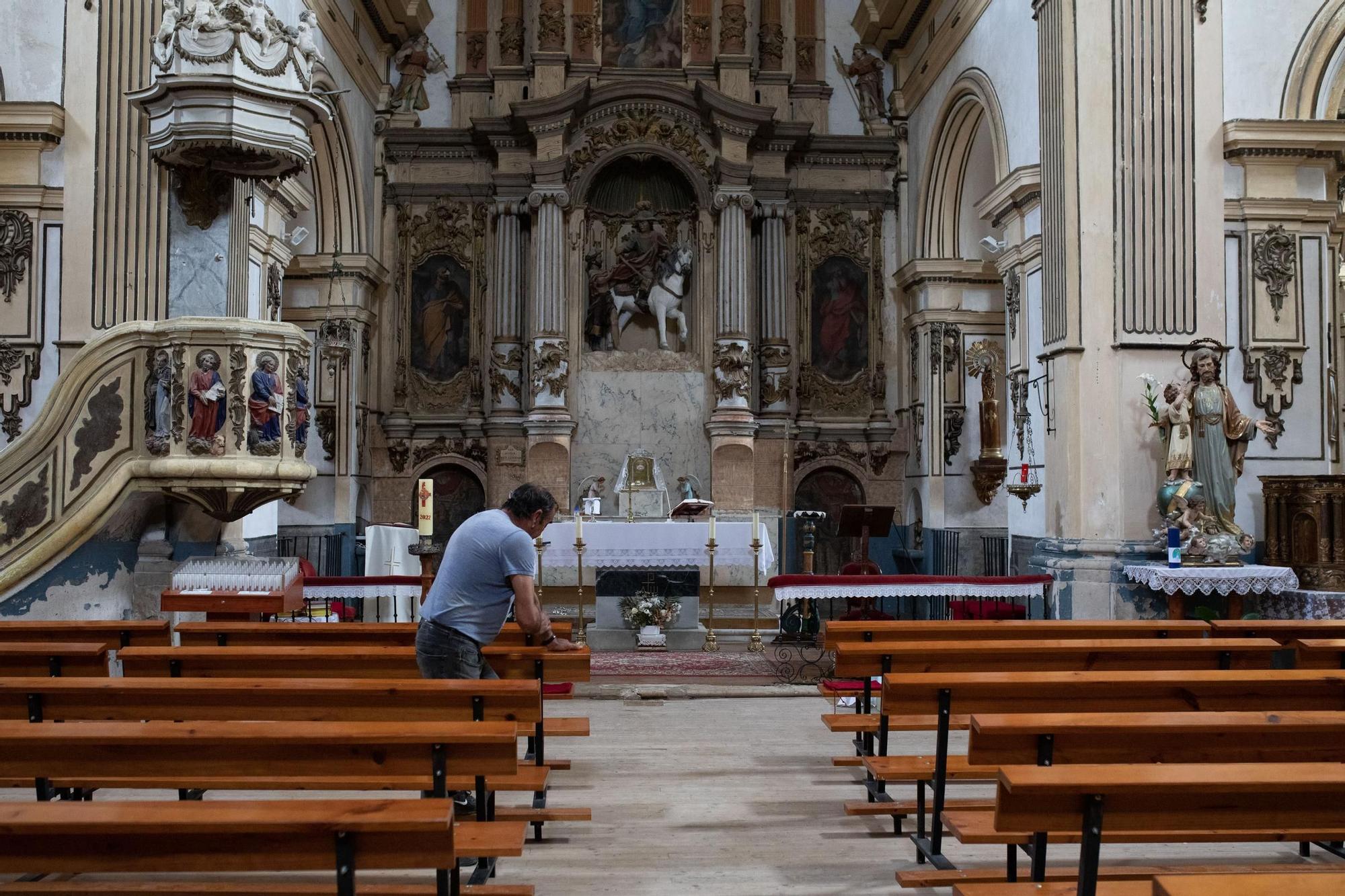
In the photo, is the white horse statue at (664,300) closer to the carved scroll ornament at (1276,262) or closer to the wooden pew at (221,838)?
the carved scroll ornament at (1276,262)

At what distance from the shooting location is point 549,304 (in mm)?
16578

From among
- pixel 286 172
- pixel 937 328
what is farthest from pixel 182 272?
pixel 937 328

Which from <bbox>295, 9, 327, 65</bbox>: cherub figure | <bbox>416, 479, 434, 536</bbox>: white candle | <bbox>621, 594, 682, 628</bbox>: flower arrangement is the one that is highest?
<bbox>295, 9, 327, 65</bbox>: cherub figure

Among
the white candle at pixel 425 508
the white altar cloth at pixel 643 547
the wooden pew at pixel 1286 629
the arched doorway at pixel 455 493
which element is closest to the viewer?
the wooden pew at pixel 1286 629

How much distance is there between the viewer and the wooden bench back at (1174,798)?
3.00 metres

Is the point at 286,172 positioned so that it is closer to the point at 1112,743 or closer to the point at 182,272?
the point at 182,272

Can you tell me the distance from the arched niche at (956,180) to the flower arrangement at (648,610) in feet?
23.9

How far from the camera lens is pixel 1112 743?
3.67m

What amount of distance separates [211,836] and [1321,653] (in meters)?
4.84

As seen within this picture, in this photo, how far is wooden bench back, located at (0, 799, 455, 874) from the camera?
8.73 ft

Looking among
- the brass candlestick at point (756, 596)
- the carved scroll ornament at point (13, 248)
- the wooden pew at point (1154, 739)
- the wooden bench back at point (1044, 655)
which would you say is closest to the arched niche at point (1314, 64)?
the brass candlestick at point (756, 596)

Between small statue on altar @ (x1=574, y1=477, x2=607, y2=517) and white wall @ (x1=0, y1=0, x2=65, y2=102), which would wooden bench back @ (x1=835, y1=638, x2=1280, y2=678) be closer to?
white wall @ (x1=0, y1=0, x2=65, y2=102)

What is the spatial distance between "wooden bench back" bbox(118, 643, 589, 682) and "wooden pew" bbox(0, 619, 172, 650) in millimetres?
602

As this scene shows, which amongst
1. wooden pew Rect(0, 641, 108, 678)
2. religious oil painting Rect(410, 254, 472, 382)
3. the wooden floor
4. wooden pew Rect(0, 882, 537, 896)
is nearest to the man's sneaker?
the wooden floor
